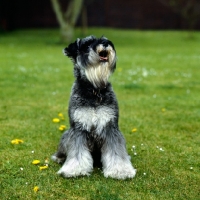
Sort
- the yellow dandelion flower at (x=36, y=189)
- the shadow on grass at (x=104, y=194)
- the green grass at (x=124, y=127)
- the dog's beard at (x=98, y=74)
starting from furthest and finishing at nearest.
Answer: the dog's beard at (x=98, y=74) → the green grass at (x=124, y=127) → the yellow dandelion flower at (x=36, y=189) → the shadow on grass at (x=104, y=194)

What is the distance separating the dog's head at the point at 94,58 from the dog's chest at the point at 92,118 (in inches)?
13.9

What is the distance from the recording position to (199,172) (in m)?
5.85

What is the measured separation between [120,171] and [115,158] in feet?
0.75

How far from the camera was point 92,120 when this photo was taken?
5.65 metres

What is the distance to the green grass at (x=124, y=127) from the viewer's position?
5.20 metres

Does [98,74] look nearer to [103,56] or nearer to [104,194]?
[103,56]

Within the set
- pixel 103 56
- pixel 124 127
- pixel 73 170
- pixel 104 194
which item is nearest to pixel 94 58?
pixel 103 56

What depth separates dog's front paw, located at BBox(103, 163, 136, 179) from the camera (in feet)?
18.1

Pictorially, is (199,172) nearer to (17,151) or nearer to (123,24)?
(17,151)

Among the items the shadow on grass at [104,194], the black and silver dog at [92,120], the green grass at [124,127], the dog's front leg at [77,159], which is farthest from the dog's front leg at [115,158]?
the shadow on grass at [104,194]

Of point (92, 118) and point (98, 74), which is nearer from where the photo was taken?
point (98, 74)

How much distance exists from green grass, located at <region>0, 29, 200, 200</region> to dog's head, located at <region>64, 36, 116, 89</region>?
1.41 metres

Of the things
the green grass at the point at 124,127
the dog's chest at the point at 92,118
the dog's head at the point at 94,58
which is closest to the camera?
the green grass at the point at 124,127

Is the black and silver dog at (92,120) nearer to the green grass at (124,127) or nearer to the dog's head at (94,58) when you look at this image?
the dog's head at (94,58)
